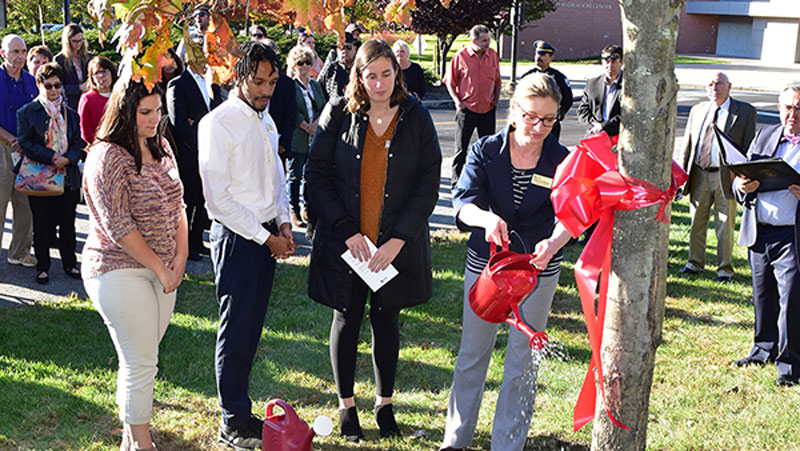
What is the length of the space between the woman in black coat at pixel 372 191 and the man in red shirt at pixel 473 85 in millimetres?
6614

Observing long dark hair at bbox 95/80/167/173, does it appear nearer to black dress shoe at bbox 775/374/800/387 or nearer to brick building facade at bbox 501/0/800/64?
black dress shoe at bbox 775/374/800/387

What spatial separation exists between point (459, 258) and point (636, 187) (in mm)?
5295

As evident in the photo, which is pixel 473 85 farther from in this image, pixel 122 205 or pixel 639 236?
pixel 639 236

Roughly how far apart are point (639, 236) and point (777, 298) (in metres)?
3.16

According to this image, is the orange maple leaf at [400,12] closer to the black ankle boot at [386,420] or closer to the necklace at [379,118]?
the necklace at [379,118]

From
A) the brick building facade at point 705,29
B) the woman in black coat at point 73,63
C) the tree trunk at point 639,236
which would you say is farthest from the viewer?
the brick building facade at point 705,29

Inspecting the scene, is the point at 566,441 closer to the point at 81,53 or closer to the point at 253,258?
the point at 253,258

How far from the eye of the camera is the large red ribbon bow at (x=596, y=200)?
304cm

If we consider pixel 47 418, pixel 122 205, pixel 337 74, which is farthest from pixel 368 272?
pixel 337 74

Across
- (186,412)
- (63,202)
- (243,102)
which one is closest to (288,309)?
(186,412)

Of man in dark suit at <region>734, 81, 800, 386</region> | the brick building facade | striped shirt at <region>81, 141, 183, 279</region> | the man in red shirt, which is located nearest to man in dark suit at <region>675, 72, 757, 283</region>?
man in dark suit at <region>734, 81, 800, 386</region>

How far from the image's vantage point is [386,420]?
15.4 feet

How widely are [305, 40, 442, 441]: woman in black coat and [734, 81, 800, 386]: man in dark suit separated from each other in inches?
97.3

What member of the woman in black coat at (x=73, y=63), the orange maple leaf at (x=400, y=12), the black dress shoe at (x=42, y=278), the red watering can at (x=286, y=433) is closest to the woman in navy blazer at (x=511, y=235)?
the orange maple leaf at (x=400, y=12)
